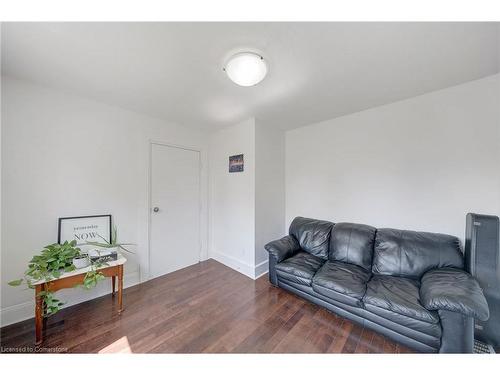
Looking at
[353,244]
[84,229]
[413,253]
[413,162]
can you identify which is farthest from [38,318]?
[413,162]

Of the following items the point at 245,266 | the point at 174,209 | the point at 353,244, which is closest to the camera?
the point at 353,244

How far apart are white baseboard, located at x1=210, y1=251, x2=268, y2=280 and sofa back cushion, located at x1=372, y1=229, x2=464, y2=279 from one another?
1.45 m

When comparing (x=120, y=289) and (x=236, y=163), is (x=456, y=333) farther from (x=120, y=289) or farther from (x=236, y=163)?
(x=120, y=289)

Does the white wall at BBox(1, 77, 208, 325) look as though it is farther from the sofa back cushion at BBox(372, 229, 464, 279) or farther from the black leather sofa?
the sofa back cushion at BBox(372, 229, 464, 279)

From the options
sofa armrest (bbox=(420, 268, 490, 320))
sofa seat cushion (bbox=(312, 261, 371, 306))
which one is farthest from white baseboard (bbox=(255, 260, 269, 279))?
sofa armrest (bbox=(420, 268, 490, 320))

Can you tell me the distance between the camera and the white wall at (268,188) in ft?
8.83

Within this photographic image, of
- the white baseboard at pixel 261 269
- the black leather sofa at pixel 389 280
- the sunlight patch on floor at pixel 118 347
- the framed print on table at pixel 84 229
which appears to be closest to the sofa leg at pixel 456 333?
the black leather sofa at pixel 389 280

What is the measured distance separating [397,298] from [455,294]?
1.17ft

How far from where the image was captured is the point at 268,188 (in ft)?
9.50

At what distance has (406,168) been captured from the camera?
211 centimetres

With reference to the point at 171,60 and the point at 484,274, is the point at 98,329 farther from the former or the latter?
the point at 484,274

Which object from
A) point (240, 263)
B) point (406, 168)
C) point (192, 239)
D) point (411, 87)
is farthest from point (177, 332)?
point (411, 87)

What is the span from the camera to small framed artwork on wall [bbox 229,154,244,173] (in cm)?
280

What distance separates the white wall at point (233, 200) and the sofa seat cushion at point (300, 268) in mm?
583
